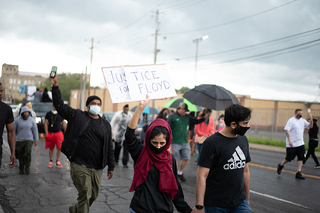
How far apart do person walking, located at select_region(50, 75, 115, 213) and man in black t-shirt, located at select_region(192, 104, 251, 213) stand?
5.95ft

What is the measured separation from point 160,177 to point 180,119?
479cm

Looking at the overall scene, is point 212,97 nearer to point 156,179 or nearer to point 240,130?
point 240,130

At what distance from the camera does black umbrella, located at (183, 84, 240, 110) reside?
23.7ft

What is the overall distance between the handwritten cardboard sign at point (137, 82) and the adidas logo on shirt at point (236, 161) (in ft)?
3.44

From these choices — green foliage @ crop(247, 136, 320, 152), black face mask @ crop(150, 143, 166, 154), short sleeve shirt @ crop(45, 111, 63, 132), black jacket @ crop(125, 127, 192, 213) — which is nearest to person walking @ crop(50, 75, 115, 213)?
black jacket @ crop(125, 127, 192, 213)

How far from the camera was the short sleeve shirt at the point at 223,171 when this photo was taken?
2.98 meters

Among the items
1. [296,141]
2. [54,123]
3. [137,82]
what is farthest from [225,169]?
[54,123]

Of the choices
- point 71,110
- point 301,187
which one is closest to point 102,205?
point 71,110

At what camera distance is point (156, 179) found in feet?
9.23

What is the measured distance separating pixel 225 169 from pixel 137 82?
1392 mm

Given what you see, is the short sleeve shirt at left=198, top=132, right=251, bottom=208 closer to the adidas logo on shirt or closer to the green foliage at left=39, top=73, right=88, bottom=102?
the adidas logo on shirt

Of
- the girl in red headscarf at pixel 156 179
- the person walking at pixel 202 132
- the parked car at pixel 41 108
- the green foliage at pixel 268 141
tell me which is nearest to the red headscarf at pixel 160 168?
the girl in red headscarf at pixel 156 179

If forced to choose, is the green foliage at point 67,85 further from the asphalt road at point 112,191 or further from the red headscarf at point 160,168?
the red headscarf at point 160,168

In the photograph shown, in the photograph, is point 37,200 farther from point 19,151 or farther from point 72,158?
point 19,151
